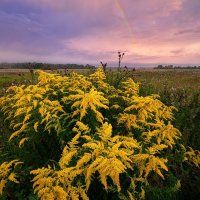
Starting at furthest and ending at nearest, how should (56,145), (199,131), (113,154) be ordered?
(199,131) < (56,145) < (113,154)

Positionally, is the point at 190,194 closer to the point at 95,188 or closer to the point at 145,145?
the point at 145,145

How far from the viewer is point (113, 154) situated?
359cm

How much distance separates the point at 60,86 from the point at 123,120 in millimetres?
1459

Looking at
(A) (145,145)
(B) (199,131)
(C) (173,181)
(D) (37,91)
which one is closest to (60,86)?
(D) (37,91)

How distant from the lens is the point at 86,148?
13.6 feet

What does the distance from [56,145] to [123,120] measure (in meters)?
1.18

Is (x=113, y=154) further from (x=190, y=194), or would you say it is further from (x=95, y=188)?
(x=190, y=194)

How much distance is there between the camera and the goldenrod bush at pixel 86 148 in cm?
374

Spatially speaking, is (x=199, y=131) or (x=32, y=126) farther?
(x=199, y=131)

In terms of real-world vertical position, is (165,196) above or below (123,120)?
below

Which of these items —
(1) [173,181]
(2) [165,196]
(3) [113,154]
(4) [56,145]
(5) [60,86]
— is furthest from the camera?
(5) [60,86]

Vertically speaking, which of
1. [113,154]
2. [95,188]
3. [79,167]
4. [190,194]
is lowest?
[190,194]

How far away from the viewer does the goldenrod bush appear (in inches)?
147

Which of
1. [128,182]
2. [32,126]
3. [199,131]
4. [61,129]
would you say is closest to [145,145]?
[128,182]
